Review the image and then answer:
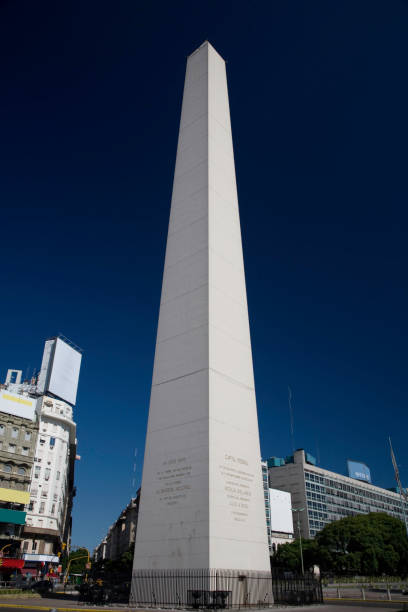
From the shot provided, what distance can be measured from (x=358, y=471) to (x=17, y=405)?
93.6 meters

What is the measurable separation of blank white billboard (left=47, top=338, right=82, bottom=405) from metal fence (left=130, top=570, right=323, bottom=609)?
5719cm

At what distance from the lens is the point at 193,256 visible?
2319 cm

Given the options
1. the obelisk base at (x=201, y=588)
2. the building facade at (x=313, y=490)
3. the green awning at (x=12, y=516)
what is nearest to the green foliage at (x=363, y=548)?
the green awning at (x=12, y=516)

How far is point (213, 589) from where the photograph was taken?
15.2 metres

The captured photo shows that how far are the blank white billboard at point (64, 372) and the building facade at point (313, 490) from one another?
5068cm

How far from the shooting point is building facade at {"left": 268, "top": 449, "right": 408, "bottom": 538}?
9644 cm

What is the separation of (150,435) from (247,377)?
500 centimetres

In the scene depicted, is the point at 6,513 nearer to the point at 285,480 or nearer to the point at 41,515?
the point at 41,515

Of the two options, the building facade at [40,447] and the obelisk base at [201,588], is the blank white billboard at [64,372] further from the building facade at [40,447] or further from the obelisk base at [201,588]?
the obelisk base at [201,588]

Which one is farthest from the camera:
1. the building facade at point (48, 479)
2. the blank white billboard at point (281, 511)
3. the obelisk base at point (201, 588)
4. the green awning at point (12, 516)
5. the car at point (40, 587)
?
the blank white billboard at point (281, 511)

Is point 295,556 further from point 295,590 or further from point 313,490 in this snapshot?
point 295,590

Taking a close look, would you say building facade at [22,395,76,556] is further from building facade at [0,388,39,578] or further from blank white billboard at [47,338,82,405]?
building facade at [0,388,39,578]

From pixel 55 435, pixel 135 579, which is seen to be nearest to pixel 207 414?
pixel 135 579

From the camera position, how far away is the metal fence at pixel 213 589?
49.0 ft
